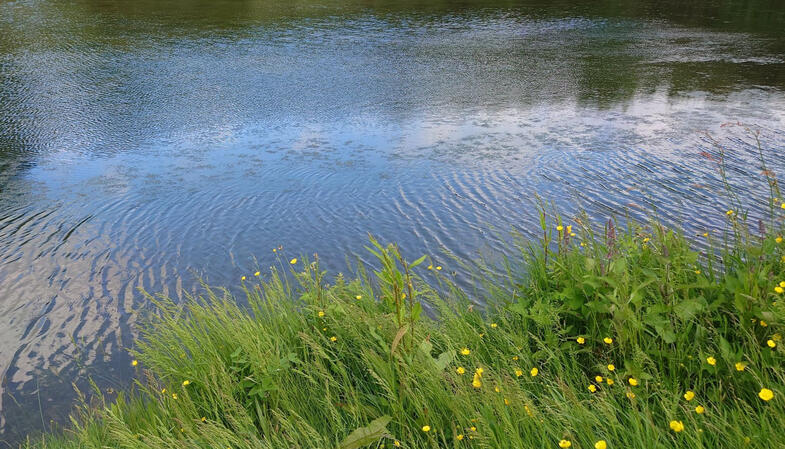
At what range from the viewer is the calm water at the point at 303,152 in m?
4.60

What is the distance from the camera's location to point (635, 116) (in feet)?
26.8

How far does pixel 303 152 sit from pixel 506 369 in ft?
16.5

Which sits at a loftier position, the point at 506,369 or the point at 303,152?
the point at 506,369

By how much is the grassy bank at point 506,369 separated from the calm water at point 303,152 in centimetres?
112

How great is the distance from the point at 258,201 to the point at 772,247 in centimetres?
449

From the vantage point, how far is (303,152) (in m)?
7.18

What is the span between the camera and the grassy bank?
7.20 ft

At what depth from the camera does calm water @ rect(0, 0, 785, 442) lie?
15.1ft

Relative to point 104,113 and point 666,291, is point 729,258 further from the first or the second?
point 104,113

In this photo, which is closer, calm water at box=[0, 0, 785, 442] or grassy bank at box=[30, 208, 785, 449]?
grassy bank at box=[30, 208, 785, 449]

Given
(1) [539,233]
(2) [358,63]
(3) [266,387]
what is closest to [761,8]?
(2) [358,63]

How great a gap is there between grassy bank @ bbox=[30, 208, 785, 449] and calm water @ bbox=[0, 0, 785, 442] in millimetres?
1119

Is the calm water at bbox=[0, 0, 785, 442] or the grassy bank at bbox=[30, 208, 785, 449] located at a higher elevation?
the grassy bank at bbox=[30, 208, 785, 449]

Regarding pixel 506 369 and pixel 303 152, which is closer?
pixel 506 369
